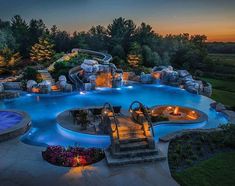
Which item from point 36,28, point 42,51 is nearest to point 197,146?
point 42,51

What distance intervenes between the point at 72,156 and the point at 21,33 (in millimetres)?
42109

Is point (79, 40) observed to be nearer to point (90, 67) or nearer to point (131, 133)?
point (90, 67)

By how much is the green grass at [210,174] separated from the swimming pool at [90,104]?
4.24 m

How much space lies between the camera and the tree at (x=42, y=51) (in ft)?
129

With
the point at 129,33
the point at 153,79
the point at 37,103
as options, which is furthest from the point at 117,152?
the point at 129,33

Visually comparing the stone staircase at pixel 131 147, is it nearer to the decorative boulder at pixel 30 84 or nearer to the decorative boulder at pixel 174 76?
the decorative boulder at pixel 30 84

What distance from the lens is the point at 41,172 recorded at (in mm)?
9695

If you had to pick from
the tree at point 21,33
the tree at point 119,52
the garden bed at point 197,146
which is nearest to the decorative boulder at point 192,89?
the garden bed at point 197,146

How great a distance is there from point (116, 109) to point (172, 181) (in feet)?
24.7

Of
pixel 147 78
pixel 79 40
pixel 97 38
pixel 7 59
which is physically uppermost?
pixel 97 38

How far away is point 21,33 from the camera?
154ft

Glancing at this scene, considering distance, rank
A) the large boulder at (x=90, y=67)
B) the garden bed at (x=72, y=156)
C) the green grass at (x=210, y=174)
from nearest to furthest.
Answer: the green grass at (x=210, y=174) → the garden bed at (x=72, y=156) → the large boulder at (x=90, y=67)

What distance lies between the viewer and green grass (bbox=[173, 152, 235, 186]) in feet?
30.3

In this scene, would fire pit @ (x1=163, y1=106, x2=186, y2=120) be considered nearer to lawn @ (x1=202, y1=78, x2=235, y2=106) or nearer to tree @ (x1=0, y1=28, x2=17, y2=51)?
lawn @ (x1=202, y1=78, x2=235, y2=106)
